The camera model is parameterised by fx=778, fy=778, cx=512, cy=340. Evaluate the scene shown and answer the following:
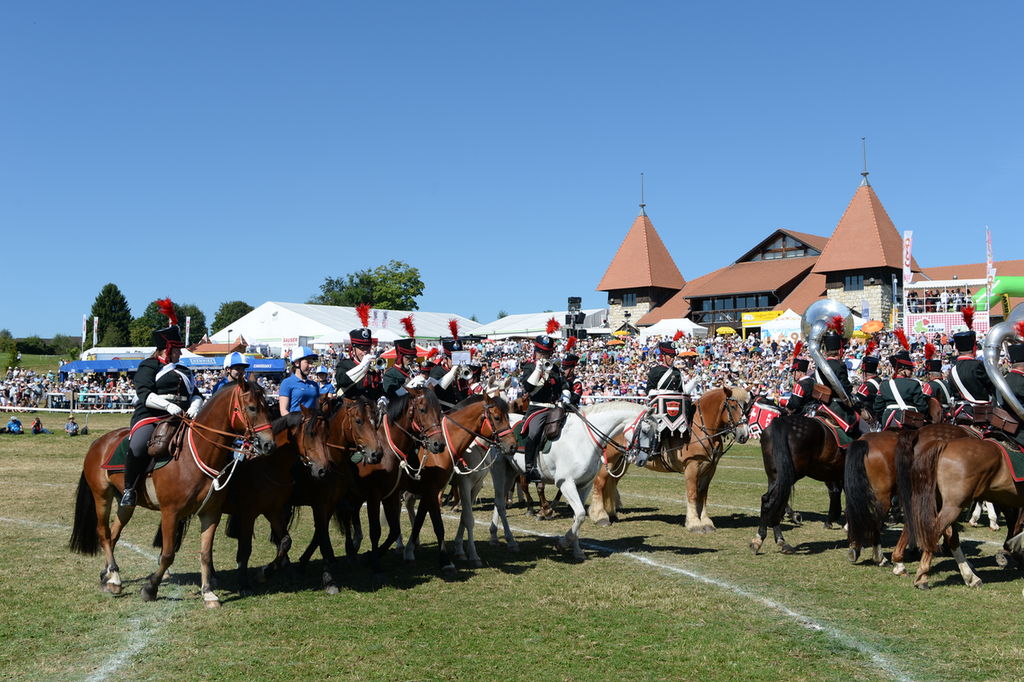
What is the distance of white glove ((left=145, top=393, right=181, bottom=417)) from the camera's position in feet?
26.3

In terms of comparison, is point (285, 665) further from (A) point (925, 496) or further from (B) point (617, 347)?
(B) point (617, 347)

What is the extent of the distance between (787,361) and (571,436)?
25.2 meters

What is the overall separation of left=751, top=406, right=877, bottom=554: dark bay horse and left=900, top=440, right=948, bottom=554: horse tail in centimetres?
200

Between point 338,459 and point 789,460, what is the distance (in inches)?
246

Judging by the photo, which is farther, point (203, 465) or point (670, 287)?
point (670, 287)

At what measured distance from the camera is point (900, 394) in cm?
1167

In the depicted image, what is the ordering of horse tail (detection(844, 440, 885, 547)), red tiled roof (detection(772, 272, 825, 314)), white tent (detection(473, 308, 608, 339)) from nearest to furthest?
horse tail (detection(844, 440, 885, 547)) → red tiled roof (detection(772, 272, 825, 314)) → white tent (detection(473, 308, 608, 339))

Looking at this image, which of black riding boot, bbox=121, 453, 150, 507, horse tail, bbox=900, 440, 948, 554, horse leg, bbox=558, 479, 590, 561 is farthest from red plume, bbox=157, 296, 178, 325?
horse tail, bbox=900, 440, 948, 554

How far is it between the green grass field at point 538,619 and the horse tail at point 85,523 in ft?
1.34

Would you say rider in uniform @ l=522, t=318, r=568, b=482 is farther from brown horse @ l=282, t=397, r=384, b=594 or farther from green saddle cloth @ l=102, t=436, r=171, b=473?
green saddle cloth @ l=102, t=436, r=171, b=473

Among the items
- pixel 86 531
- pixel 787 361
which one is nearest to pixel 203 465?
pixel 86 531

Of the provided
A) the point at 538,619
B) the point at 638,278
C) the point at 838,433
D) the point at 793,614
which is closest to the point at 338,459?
the point at 538,619

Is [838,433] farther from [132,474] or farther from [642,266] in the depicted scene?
[642,266]

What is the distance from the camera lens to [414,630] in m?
7.22
